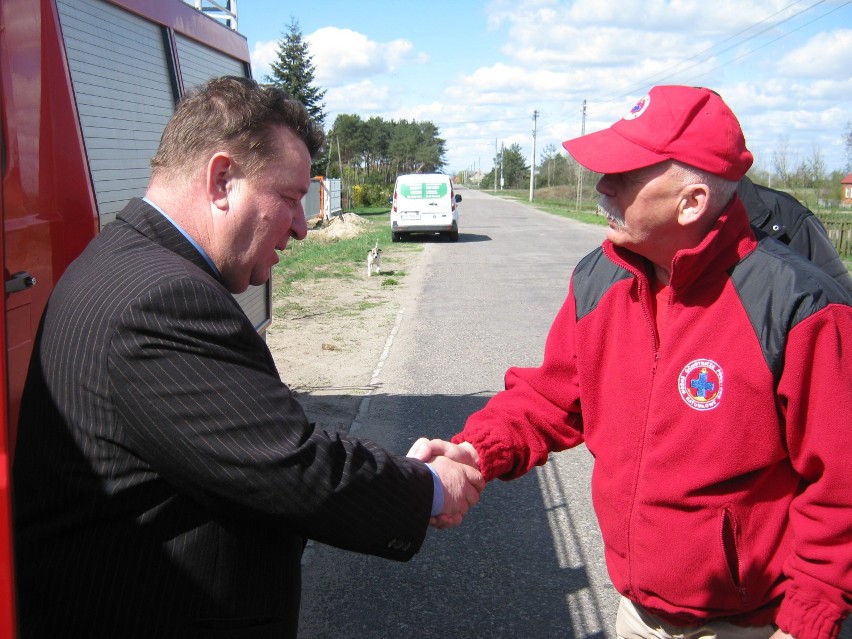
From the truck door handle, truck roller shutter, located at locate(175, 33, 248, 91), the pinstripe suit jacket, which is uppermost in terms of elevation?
truck roller shutter, located at locate(175, 33, 248, 91)

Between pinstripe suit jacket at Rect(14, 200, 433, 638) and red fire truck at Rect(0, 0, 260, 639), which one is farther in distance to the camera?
red fire truck at Rect(0, 0, 260, 639)

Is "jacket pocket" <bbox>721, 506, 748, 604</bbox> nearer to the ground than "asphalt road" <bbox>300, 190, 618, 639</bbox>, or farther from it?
farther from it

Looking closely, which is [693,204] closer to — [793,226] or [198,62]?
[793,226]

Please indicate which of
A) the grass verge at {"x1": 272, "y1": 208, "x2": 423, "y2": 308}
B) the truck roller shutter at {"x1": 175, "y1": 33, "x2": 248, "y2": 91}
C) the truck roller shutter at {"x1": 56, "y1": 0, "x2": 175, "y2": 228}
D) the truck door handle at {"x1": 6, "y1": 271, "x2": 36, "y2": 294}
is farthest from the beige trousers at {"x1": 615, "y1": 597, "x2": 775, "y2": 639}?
the grass verge at {"x1": 272, "y1": 208, "x2": 423, "y2": 308}

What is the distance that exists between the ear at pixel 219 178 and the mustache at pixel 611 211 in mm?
908

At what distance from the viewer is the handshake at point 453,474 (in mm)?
2059

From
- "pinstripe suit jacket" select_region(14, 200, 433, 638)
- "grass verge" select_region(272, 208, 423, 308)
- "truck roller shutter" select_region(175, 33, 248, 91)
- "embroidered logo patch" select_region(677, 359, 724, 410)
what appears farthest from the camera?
"grass verge" select_region(272, 208, 423, 308)

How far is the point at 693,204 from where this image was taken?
192cm

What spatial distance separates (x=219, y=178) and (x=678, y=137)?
1.05 m

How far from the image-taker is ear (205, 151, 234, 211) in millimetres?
1735

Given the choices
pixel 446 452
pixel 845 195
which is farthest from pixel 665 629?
pixel 845 195

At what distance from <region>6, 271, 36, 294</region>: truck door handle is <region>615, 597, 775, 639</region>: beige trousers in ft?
5.89

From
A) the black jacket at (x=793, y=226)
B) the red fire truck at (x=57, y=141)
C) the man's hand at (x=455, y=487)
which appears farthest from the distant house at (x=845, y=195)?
the man's hand at (x=455, y=487)

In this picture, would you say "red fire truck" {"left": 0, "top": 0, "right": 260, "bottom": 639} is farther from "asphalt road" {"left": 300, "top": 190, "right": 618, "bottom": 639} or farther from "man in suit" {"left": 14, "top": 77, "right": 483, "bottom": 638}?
"asphalt road" {"left": 300, "top": 190, "right": 618, "bottom": 639}
